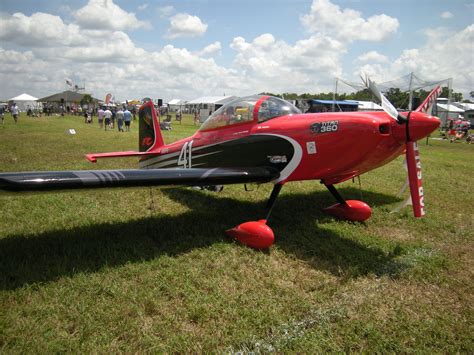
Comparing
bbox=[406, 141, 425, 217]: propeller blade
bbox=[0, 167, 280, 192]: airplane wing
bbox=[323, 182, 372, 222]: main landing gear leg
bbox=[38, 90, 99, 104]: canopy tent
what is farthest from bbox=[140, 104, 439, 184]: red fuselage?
bbox=[38, 90, 99, 104]: canopy tent

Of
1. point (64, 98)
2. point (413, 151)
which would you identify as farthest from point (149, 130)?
point (64, 98)

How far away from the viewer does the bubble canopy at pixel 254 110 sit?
5.37 metres

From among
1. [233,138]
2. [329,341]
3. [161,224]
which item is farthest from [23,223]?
[329,341]

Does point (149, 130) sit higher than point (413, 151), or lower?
higher

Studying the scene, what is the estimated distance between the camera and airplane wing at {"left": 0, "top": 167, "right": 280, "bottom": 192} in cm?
333

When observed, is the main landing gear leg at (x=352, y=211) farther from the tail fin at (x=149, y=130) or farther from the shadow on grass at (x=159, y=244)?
the tail fin at (x=149, y=130)

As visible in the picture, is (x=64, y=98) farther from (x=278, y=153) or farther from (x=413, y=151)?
(x=413, y=151)

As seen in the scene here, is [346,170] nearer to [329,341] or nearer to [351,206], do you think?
[351,206]

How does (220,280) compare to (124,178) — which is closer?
(220,280)

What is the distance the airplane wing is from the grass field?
0.78 ft

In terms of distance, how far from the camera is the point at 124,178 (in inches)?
156

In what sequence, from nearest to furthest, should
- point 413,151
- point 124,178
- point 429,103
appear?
point 124,178
point 413,151
point 429,103

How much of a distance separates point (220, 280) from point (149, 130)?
5.32 m

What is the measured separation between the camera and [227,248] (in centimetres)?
446
